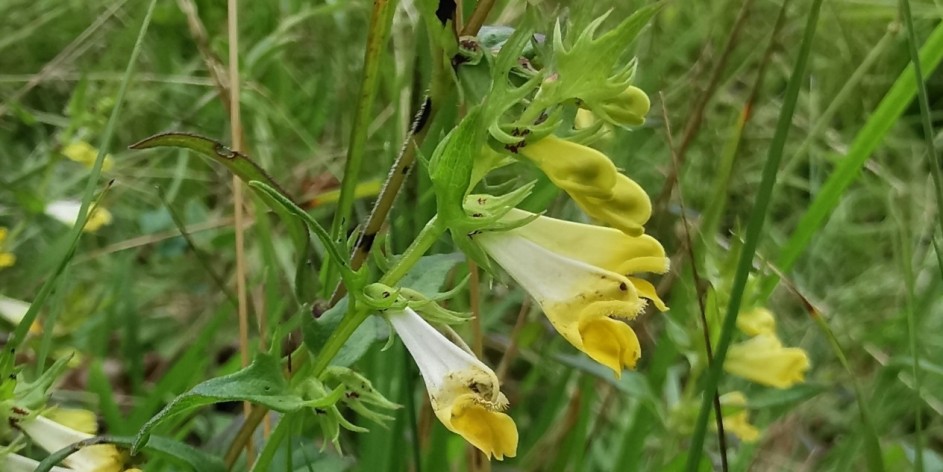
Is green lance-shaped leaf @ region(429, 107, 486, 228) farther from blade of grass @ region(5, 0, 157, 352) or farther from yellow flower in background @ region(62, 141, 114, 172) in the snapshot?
yellow flower in background @ region(62, 141, 114, 172)

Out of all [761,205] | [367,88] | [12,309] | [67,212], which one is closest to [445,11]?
[367,88]

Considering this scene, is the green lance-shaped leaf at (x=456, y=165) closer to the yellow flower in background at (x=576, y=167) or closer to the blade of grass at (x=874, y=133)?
the yellow flower in background at (x=576, y=167)

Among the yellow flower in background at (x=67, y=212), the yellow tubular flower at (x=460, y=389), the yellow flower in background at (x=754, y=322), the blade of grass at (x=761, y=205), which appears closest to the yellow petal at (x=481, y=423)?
the yellow tubular flower at (x=460, y=389)

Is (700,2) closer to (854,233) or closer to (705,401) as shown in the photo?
(854,233)

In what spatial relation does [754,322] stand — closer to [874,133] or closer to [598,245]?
[874,133]

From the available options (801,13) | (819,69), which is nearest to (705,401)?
(801,13)

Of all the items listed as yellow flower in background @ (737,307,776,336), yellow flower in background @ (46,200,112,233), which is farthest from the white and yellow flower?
yellow flower in background @ (737,307,776,336)

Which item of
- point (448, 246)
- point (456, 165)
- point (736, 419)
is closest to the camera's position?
point (456, 165)
